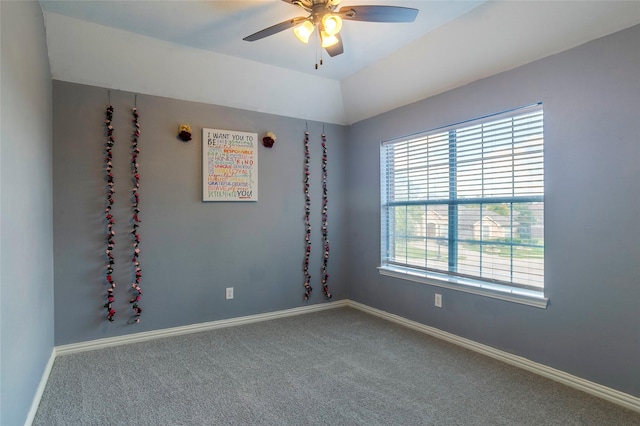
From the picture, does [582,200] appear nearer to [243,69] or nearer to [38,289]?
[243,69]

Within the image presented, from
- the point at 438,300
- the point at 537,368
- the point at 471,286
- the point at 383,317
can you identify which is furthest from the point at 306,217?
the point at 537,368

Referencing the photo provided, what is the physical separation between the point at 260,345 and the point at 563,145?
9.07 ft

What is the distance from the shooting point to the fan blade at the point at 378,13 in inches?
76.0

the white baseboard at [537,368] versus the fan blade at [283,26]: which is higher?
the fan blade at [283,26]

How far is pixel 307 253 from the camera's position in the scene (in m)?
4.04

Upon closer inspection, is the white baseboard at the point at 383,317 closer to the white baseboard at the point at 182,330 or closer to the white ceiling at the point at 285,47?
the white baseboard at the point at 182,330

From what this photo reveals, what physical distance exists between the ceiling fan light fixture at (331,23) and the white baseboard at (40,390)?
269 cm

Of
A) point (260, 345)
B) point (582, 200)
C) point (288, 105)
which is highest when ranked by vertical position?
point (288, 105)

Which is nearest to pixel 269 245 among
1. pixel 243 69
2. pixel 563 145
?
pixel 243 69

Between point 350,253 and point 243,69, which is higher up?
point 243,69

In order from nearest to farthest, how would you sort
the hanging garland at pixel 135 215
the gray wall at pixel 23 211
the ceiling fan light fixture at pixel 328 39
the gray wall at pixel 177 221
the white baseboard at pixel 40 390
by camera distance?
the gray wall at pixel 23 211, the white baseboard at pixel 40 390, the ceiling fan light fixture at pixel 328 39, the gray wall at pixel 177 221, the hanging garland at pixel 135 215

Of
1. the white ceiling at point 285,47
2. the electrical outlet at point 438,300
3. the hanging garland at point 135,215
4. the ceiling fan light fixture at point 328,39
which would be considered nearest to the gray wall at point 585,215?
the white ceiling at point 285,47

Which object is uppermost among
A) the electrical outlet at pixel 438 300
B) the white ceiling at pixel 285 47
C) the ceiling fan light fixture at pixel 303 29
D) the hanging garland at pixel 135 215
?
the white ceiling at pixel 285 47

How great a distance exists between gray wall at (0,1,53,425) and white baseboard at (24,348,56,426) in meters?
0.05
